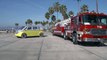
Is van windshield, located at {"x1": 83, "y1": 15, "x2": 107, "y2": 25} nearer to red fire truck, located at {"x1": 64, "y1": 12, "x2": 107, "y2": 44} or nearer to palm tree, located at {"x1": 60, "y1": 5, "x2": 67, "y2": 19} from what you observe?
red fire truck, located at {"x1": 64, "y1": 12, "x2": 107, "y2": 44}

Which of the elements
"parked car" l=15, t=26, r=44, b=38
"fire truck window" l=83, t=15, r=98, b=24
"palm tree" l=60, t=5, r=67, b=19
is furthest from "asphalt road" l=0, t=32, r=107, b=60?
"palm tree" l=60, t=5, r=67, b=19

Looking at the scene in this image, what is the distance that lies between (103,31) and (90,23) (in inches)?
53.0

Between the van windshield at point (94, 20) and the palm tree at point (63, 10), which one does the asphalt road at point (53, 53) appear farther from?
the palm tree at point (63, 10)

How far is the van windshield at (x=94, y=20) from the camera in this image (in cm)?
1877

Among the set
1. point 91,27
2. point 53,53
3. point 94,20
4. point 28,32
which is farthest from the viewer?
point 28,32

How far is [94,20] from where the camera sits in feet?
62.7

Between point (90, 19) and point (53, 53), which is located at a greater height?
point (90, 19)

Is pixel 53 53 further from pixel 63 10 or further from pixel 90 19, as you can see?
pixel 63 10

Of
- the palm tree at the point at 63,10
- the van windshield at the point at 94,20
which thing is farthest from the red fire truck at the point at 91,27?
the palm tree at the point at 63,10

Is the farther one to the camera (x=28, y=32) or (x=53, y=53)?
(x=28, y=32)

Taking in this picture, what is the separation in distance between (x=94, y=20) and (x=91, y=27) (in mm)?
1088

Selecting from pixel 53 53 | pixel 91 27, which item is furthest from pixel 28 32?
pixel 53 53

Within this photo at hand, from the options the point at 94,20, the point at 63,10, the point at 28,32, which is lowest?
the point at 28,32

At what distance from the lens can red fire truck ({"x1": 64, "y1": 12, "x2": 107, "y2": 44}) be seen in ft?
60.1
